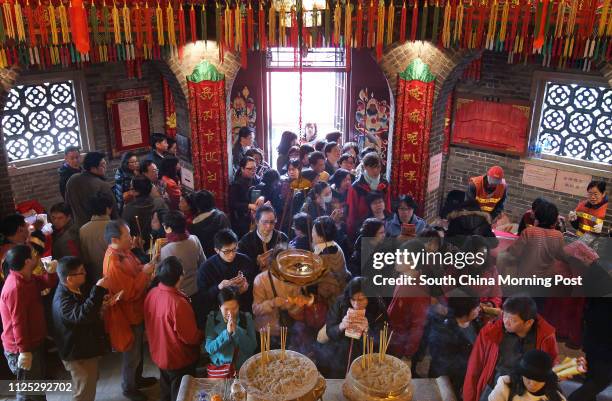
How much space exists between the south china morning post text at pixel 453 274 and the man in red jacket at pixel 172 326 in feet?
5.14

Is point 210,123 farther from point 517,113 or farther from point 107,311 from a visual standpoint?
point 517,113

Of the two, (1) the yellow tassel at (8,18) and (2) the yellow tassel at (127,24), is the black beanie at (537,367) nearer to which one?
(2) the yellow tassel at (127,24)

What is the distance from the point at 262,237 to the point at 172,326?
139cm

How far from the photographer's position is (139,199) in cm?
667

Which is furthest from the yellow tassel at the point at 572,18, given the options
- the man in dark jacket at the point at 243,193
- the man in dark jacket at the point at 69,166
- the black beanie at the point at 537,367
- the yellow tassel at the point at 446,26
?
the man in dark jacket at the point at 69,166

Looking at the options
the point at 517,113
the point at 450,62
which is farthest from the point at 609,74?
the point at 517,113

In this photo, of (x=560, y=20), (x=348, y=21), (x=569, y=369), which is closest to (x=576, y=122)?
(x=560, y=20)

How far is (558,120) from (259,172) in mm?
4942

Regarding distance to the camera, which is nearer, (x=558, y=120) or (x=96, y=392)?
(x=96, y=392)

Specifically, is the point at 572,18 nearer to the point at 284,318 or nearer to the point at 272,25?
the point at 272,25

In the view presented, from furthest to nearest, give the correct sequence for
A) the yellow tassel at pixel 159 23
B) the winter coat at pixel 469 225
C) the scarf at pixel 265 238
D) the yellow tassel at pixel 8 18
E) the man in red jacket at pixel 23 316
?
the yellow tassel at pixel 159 23, the winter coat at pixel 469 225, the yellow tassel at pixel 8 18, the scarf at pixel 265 238, the man in red jacket at pixel 23 316

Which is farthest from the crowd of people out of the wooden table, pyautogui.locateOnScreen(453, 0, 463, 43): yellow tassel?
pyautogui.locateOnScreen(453, 0, 463, 43): yellow tassel

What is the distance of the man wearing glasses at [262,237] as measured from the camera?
5734 mm

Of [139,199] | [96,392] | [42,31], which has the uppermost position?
[42,31]
